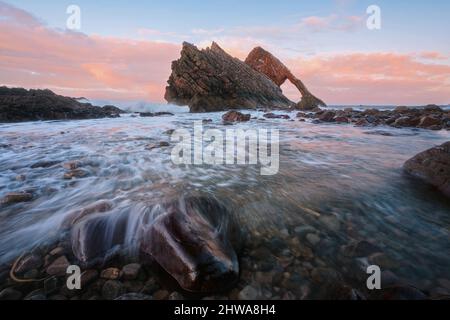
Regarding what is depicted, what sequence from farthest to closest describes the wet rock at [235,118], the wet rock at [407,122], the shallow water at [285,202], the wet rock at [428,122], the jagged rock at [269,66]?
1. the jagged rock at [269,66]
2. the wet rock at [235,118]
3. the wet rock at [407,122]
4. the wet rock at [428,122]
5. the shallow water at [285,202]

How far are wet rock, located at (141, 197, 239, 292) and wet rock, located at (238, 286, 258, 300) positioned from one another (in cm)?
9

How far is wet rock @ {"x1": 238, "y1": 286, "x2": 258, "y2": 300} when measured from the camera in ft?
5.00

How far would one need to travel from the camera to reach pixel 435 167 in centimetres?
340

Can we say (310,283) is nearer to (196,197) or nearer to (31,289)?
(196,197)

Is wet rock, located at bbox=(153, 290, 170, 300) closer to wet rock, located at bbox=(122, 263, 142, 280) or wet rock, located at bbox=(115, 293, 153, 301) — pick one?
wet rock, located at bbox=(115, 293, 153, 301)

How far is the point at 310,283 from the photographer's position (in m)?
1.64

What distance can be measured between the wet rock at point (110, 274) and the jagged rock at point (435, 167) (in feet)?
11.8

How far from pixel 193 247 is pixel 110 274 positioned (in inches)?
22.6

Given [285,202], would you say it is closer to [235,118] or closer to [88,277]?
[88,277]

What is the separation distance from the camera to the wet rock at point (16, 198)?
267 centimetres

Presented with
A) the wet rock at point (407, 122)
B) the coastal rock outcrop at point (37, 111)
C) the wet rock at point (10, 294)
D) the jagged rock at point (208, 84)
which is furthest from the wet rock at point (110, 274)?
the jagged rock at point (208, 84)

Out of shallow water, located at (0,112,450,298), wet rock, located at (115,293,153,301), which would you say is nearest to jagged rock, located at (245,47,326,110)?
shallow water, located at (0,112,450,298)

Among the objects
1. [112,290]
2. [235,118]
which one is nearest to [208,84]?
[235,118]

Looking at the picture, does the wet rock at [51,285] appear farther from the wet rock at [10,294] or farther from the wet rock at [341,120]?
the wet rock at [341,120]
